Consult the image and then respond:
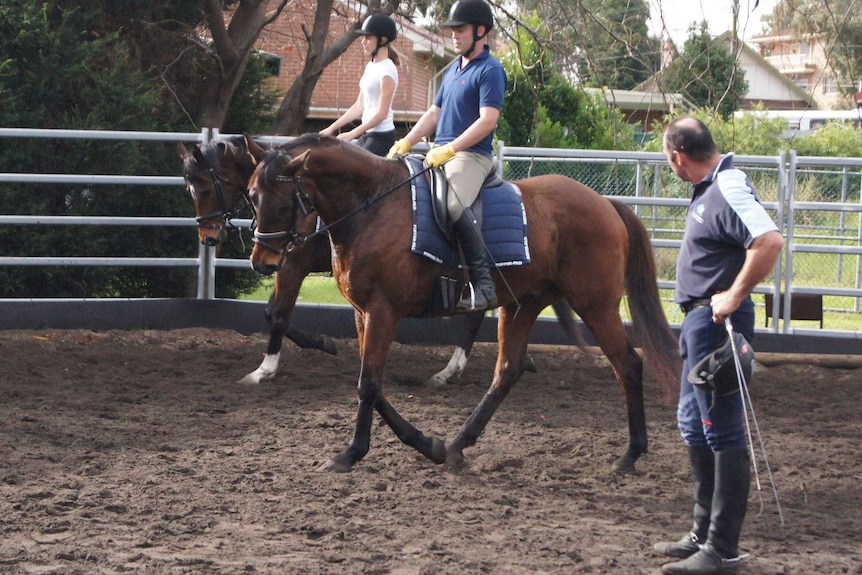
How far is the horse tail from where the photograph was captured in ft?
18.4

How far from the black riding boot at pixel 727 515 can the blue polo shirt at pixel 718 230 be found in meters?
0.64

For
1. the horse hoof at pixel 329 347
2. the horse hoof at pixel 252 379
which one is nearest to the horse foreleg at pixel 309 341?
the horse hoof at pixel 329 347

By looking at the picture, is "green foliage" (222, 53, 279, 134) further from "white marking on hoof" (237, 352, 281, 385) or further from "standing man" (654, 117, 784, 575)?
"standing man" (654, 117, 784, 575)

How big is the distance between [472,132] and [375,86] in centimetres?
197

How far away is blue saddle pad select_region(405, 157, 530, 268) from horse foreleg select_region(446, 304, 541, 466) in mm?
484

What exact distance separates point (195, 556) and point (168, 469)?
1428 mm

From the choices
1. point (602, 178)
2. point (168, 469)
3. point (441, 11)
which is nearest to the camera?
point (168, 469)

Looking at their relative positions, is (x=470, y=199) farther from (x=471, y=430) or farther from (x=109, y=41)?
(x=109, y=41)

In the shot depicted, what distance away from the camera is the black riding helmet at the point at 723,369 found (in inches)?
146

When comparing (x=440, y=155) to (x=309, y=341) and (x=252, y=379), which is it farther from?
(x=309, y=341)

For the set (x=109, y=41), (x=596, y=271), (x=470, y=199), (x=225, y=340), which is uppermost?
(x=109, y=41)

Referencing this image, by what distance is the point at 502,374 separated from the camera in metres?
5.79

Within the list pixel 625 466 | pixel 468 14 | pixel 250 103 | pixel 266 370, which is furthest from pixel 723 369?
pixel 250 103

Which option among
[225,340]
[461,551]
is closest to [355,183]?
[461,551]
